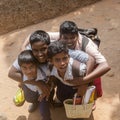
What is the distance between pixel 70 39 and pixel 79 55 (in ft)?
0.54

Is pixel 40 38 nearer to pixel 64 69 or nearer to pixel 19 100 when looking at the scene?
pixel 64 69

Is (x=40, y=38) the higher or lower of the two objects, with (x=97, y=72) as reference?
higher

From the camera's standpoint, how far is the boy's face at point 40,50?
114 inches

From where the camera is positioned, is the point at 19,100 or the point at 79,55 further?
the point at 19,100

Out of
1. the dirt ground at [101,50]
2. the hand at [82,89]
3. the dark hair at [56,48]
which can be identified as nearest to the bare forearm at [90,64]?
the hand at [82,89]

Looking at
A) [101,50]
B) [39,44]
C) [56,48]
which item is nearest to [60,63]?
[56,48]

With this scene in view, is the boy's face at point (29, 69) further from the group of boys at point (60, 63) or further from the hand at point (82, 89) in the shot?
the hand at point (82, 89)

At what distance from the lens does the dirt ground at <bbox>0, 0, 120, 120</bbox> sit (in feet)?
11.7

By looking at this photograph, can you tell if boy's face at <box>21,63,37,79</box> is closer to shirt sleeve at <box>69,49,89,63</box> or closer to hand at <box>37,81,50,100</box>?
hand at <box>37,81,50,100</box>

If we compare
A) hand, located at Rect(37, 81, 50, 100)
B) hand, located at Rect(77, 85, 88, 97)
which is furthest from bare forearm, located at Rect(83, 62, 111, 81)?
hand, located at Rect(37, 81, 50, 100)

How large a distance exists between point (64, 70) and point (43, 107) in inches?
21.0

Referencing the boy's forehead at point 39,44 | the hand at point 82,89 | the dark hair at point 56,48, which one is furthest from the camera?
the hand at point 82,89

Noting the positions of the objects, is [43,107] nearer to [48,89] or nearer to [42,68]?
[48,89]

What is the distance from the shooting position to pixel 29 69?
9.68 ft
